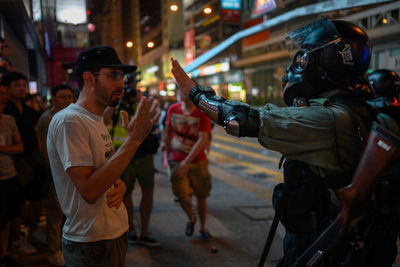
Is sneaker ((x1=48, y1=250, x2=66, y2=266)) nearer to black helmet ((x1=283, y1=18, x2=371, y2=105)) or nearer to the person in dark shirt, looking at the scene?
the person in dark shirt

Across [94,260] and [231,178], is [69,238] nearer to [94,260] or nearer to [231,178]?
[94,260]

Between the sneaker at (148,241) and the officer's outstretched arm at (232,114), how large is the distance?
252cm

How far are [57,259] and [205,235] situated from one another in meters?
1.66

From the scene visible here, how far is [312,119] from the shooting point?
5.31 feet

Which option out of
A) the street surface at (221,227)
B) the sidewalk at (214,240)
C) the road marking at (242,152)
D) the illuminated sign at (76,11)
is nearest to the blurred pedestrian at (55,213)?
the street surface at (221,227)

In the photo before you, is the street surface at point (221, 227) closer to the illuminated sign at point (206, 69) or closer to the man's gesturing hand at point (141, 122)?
the man's gesturing hand at point (141, 122)

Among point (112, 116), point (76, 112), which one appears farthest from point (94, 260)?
point (112, 116)

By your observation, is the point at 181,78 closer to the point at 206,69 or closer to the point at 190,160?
the point at 190,160

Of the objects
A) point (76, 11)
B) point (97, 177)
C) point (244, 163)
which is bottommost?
point (244, 163)

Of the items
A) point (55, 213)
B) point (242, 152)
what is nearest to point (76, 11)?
point (55, 213)

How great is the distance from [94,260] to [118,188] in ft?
1.27

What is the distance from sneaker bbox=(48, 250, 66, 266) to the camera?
3.37 m

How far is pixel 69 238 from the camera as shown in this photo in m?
1.74

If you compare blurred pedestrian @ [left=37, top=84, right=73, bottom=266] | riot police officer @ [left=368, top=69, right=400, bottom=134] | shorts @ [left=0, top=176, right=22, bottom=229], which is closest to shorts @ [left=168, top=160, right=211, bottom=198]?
blurred pedestrian @ [left=37, top=84, right=73, bottom=266]
